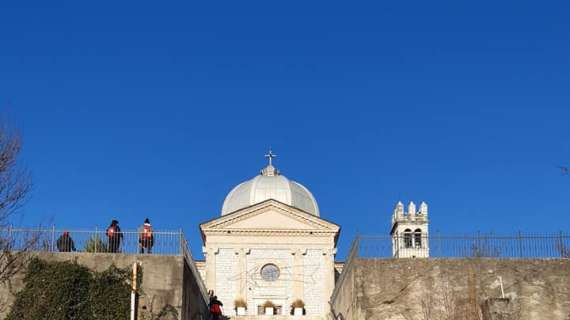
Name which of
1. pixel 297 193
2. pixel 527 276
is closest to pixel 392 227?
pixel 297 193

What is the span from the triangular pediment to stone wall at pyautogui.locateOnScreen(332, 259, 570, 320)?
83.9ft

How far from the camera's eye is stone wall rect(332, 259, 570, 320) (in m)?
27.7

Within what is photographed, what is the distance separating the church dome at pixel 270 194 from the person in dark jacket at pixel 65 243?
29022mm

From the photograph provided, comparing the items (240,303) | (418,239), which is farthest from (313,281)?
(418,239)

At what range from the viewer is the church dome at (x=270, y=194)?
58.6 metres

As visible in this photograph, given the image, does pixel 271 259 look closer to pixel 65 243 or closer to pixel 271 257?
pixel 271 257

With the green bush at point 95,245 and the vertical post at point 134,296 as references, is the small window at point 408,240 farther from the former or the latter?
the green bush at point 95,245

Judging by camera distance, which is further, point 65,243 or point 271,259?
point 271,259

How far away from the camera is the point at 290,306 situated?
51.4 meters

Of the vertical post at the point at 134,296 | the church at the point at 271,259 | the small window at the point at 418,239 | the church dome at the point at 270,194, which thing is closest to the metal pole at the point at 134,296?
the vertical post at the point at 134,296

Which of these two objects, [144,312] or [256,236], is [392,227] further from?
[144,312]

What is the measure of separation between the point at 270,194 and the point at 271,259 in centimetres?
703

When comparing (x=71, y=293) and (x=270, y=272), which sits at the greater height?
(x=270, y=272)

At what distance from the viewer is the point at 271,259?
53.0m
